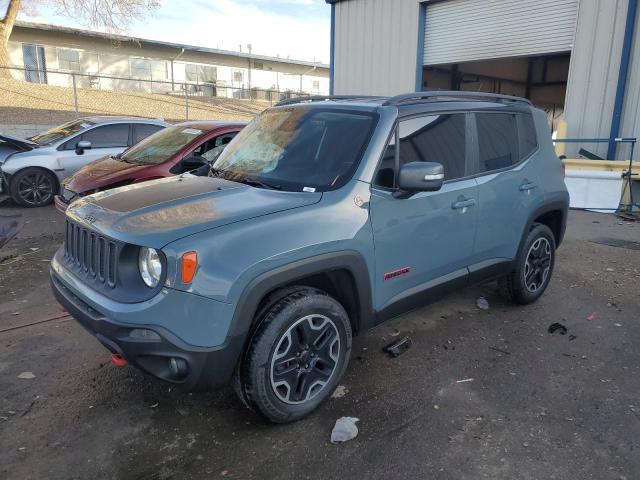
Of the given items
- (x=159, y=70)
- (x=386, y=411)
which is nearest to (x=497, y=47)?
(x=386, y=411)

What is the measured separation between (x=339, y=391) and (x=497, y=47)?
36.1 ft

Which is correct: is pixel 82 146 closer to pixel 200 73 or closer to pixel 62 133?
pixel 62 133

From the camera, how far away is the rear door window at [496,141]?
3990 millimetres

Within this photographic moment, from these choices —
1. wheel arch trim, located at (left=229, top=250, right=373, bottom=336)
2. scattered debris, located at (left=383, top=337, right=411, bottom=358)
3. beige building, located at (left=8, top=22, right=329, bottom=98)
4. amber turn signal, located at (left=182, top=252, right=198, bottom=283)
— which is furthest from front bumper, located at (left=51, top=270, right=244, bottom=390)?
beige building, located at (left=8, top=22, right=329, bottom=98)

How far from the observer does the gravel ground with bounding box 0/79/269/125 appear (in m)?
20.0

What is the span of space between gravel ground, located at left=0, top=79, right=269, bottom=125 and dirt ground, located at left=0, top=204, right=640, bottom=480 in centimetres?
1843

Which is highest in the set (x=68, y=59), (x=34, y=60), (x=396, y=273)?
(x=68, y=59)

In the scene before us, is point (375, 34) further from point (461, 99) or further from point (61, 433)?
point (61, 433)

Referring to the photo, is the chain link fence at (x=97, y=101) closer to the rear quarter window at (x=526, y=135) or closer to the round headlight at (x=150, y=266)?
the rear quarter window at (x=526, y=135)

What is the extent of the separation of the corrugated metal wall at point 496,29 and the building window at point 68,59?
912 inches

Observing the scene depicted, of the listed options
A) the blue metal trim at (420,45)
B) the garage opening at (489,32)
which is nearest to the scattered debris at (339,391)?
the garage opening at (489,32)

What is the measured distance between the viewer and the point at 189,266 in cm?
241

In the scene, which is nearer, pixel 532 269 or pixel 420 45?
pixel 532 269

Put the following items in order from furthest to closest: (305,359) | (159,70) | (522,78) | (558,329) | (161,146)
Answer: (159,70), (522,78), (161,146), (558,329), (305,359)
